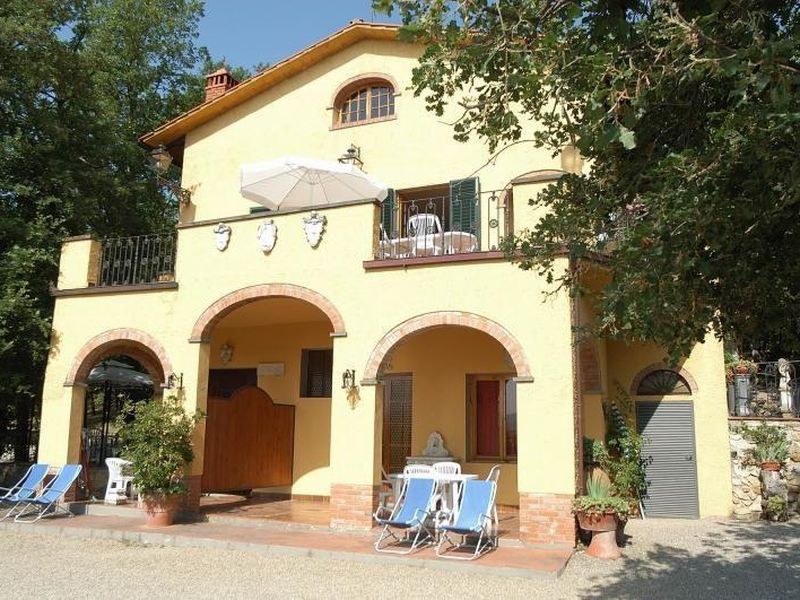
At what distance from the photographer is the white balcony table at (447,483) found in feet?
29.9

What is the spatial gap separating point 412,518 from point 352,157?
22.3 feet

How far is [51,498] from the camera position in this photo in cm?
1022

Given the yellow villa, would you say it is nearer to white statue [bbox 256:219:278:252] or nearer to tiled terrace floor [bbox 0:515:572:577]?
white statue [bbox 256:219:278:252]

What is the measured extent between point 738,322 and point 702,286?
0.77 meters

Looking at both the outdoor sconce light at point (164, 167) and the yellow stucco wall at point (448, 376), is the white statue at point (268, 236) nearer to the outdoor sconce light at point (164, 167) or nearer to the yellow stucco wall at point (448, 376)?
the yellow stucco wall at point (448, 376)

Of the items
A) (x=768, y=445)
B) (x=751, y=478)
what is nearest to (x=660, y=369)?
(x=768, y=445)

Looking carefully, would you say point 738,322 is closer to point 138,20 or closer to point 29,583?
point 29,583

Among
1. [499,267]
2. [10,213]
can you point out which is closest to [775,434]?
[499,267]

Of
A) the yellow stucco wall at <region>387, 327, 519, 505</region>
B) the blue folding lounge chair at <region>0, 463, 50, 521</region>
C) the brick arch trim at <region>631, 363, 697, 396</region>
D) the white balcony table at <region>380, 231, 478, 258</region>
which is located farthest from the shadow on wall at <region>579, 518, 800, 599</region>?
the blue folding lounge chair at <region>0, 463, 50, 521</region>

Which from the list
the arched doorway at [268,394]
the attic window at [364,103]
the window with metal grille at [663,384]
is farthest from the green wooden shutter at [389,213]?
the window with metal grille at [663,384]

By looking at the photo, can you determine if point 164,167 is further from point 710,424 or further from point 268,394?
point 710,424

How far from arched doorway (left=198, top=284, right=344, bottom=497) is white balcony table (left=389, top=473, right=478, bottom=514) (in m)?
2.56

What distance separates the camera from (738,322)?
492 centimetres

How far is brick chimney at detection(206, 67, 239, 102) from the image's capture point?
1549 cm
